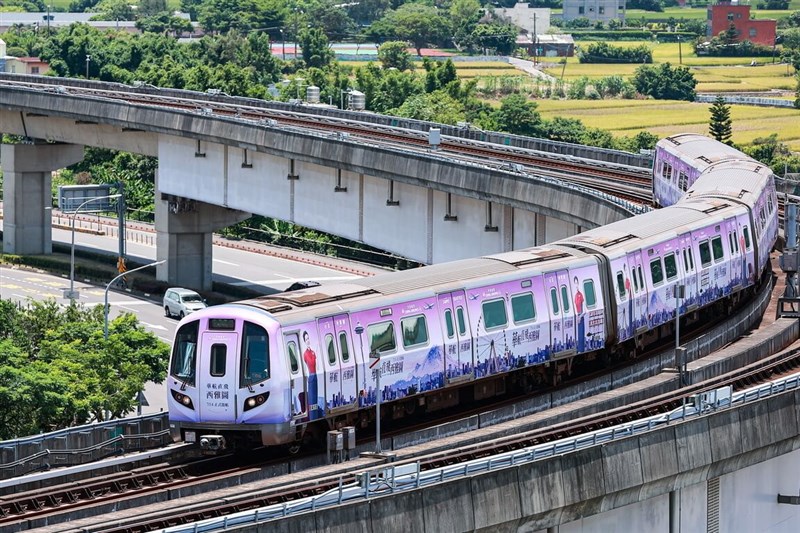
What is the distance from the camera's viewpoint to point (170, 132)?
84938 millimetres

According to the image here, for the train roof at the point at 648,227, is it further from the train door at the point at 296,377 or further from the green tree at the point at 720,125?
the green tree at the point at 720,125

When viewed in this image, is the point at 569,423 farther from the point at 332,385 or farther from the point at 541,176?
the point at 541,176

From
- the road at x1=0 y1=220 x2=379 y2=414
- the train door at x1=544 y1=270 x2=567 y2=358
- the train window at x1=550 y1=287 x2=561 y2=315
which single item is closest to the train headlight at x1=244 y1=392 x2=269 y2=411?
the train door at x1=544 y1=270 x2=567 y2=358

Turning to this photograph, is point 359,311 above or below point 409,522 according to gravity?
above

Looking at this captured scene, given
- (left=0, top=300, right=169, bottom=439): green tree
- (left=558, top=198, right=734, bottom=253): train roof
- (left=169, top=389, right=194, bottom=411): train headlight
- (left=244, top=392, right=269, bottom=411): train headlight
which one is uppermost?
(left=558, top=198, right=734, bottom=253): train roof

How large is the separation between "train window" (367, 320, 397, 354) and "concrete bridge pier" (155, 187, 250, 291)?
51.1 meters

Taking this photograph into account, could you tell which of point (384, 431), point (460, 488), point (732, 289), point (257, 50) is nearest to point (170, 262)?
point (732, 289)

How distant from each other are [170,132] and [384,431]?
48.9 meters

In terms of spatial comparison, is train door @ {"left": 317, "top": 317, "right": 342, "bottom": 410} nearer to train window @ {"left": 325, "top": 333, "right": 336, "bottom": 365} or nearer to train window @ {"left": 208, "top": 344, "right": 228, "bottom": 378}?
train window @ {"left": 325, "top": 333, "right": 336, "bottom": 365}

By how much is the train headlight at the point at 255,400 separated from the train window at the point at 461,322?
21.1ft

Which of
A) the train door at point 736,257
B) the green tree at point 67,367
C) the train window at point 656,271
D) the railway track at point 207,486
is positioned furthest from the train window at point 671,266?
the green tree at point 67,367

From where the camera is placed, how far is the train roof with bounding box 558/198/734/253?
149 ft

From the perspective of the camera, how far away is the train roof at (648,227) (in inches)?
1785

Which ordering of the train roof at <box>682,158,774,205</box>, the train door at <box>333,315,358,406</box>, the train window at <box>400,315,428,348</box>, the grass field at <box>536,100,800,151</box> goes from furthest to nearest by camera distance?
the grass field at <box>536,100,800,151</box>, the train roof at <box>682,158,774,205</box>, the train window at <box>400,315,428,348</box>, the train door at <box>333,315,358,406</box>
